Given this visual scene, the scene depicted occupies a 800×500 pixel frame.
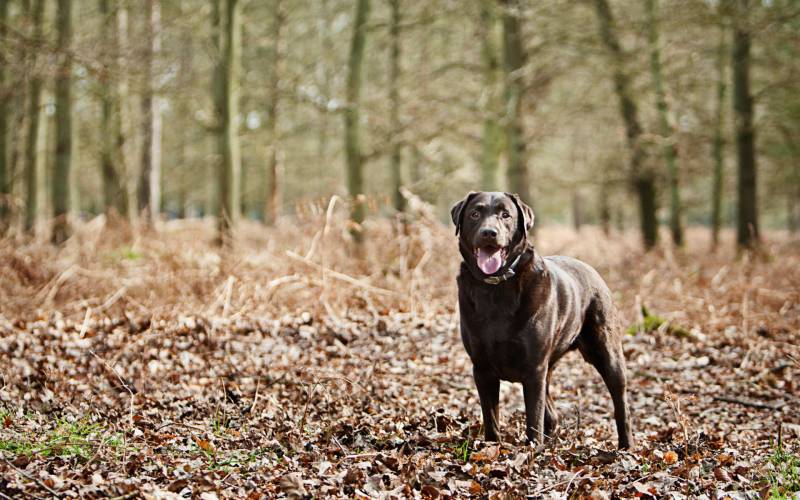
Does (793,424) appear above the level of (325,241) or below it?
below

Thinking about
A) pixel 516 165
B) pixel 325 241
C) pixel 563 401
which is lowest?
pixel 563 401

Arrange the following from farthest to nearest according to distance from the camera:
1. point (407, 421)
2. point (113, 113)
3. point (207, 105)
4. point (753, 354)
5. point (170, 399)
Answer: point (207, 105) → point (113, 113) → point (753, 354) → point (170, 399) → point (407, 421)

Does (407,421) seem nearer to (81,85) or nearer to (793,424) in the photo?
(793,424)

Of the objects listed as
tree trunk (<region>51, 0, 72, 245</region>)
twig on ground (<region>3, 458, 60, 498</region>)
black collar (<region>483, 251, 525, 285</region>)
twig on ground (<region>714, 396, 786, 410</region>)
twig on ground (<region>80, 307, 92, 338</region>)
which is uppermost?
tree trunk (<region>51, 0, 72, 245</region>)

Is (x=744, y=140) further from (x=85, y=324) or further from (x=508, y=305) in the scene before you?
(x=85, y=324)

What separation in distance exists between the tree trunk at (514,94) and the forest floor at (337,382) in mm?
3662

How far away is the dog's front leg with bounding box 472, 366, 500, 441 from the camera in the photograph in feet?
14.0

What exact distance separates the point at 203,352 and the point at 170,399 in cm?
131

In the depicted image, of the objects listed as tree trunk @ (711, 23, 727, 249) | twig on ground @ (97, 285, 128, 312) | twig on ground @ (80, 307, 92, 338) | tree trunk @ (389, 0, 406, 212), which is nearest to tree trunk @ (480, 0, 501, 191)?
tree trunk @ (389, 0, 406, 212)

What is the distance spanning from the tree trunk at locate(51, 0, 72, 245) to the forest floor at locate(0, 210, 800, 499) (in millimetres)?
→ 724

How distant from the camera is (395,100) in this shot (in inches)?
546

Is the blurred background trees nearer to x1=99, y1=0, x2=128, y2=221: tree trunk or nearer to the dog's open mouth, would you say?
x1=99, y1=0, x2=128, y2=221: tree trunk

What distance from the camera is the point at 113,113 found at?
15531 mm

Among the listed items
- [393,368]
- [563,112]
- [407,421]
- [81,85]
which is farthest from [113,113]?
[407,421]
